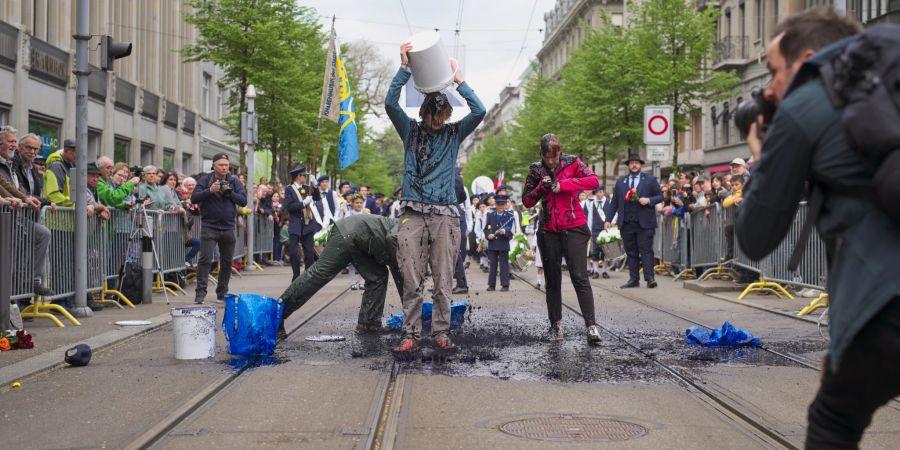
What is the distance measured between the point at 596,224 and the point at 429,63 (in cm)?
1472

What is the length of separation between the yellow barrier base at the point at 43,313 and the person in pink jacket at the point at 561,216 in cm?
501

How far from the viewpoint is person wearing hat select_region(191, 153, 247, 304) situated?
1282 cm

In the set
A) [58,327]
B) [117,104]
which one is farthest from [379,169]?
[58,327]

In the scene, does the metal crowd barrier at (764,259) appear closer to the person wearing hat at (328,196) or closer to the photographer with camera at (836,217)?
the person wearing hat at (328,196)

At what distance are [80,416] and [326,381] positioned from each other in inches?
63.8

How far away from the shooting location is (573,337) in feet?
29.2

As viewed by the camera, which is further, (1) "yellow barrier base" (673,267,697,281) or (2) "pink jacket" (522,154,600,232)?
(1) "yellow barrier base" (673,267,697,281)

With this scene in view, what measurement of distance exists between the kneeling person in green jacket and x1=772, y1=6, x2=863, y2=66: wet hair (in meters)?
6.17

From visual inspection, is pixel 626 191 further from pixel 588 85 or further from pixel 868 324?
pixel 588 85

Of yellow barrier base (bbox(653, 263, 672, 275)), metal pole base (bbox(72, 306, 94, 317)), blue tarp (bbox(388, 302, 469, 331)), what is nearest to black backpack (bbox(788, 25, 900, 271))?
blue tarp (bbox(388, 302, 469, 331))

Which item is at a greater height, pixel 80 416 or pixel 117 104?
pixel 117 104

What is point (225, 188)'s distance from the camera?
1273 cm

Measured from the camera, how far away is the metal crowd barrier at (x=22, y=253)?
10.0 m

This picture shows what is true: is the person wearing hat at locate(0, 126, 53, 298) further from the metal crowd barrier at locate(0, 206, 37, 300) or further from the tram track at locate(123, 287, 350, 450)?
the tram track at locate(123, 287, 350, 450)
